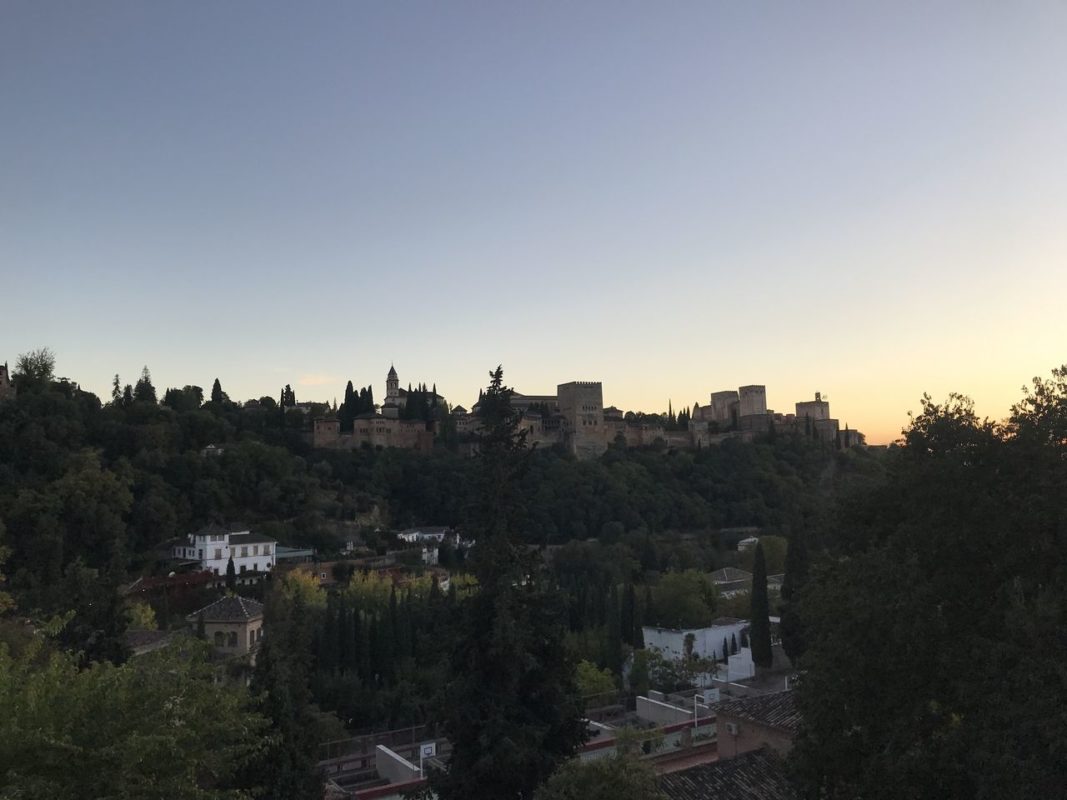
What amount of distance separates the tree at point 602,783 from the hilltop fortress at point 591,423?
6633cm

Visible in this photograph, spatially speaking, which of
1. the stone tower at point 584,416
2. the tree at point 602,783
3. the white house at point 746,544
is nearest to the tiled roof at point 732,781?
the tree at point 602,783

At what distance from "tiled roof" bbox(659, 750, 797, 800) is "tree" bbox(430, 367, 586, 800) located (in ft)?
11.1

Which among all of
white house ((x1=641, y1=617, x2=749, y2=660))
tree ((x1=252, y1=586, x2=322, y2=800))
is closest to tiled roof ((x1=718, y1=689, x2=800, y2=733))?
tree ((x1=252, y1=586, x2=322, y2=800))

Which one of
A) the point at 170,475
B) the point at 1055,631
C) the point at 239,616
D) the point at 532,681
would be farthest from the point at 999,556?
the point at 170,475

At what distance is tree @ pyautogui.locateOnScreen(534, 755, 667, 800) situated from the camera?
7.93m

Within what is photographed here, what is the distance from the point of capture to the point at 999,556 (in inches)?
322

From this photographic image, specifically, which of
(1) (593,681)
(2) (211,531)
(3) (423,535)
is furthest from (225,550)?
(1) (593,681)

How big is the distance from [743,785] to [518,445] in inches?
277

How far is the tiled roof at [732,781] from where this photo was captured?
12.4 m

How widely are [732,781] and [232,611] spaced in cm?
2194

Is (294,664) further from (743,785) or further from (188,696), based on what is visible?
(743,785)

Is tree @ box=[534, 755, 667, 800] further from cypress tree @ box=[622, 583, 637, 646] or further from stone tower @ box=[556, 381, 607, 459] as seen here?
stone tower @ box=[556, 381, 607, 459]

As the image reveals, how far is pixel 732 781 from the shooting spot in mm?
12828

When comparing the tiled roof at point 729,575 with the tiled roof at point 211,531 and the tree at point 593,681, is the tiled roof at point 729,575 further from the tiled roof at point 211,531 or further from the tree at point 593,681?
the tiled roof at point 211,531
